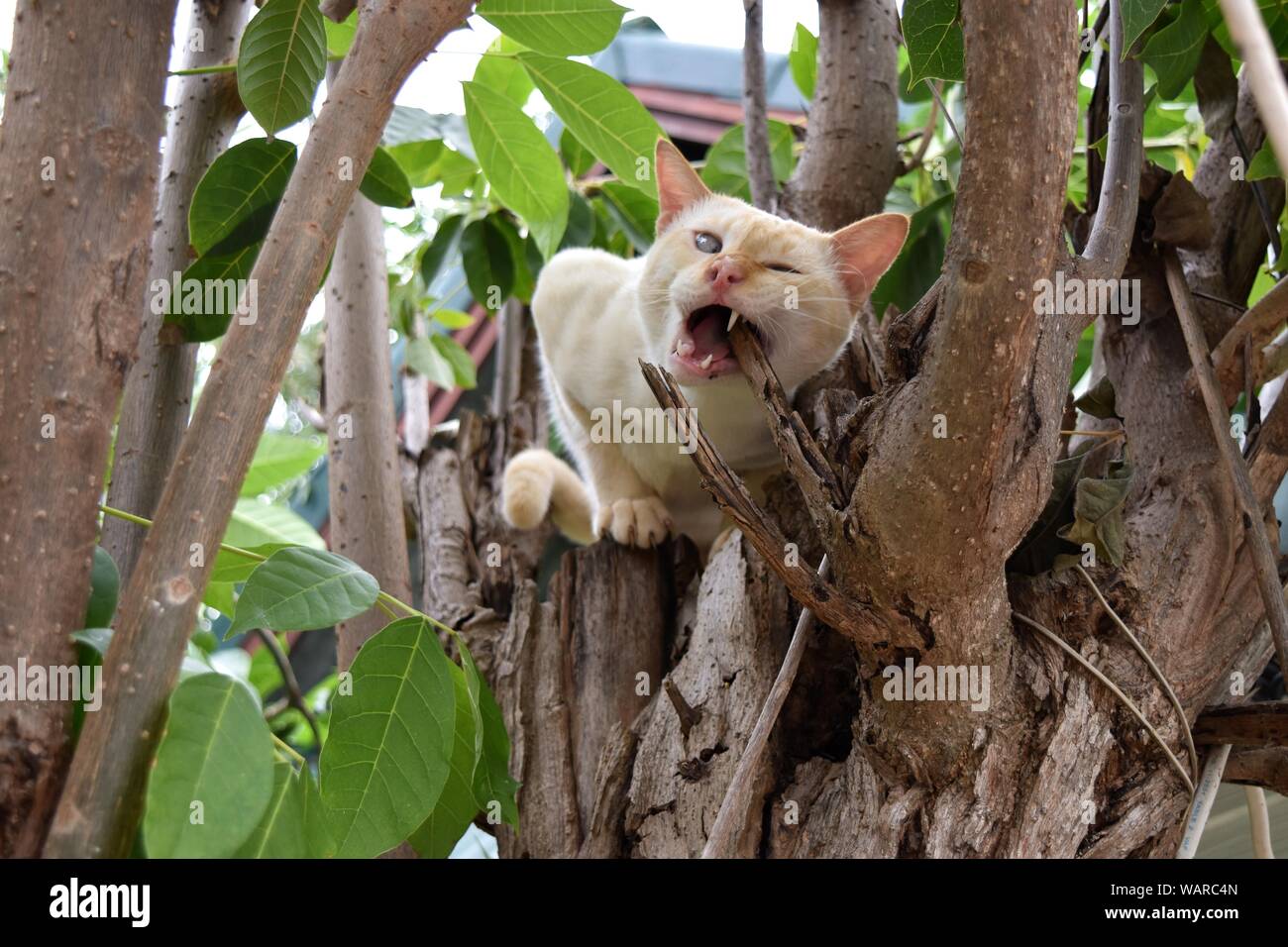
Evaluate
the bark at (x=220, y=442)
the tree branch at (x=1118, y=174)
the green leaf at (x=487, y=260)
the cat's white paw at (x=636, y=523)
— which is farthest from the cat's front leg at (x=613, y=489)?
the bark at (x=220, y=442)

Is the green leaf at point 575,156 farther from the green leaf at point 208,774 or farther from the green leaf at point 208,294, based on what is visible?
the green leaf at point 208,774

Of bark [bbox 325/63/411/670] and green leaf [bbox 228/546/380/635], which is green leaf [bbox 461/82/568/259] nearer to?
bark [bbox 325/63/411/670]

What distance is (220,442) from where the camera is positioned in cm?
95

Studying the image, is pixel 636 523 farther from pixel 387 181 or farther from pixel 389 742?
pixel 389 742

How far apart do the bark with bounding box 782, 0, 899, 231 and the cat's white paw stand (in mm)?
712

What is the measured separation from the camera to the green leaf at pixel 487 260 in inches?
99.1

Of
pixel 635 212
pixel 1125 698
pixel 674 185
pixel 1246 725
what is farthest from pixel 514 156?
pixel 1246 725

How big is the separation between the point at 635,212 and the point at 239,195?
125 cm

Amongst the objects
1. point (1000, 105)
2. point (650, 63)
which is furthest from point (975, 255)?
point (650, 63)

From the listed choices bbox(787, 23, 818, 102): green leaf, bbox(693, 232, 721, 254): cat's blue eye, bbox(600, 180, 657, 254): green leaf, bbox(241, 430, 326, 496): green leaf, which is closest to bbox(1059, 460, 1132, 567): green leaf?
bbox(693, 232, 721, 254): cat's blue eye

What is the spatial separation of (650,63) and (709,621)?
2.64 m

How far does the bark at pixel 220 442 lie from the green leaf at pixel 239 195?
43 centimetres
